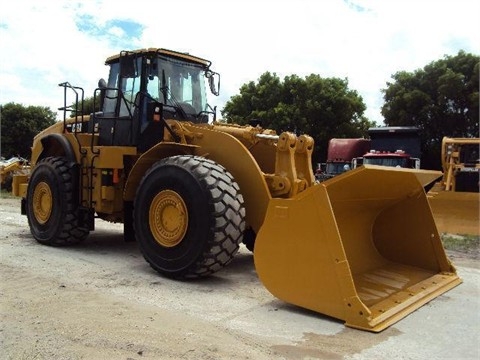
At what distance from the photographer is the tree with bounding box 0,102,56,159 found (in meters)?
38.6

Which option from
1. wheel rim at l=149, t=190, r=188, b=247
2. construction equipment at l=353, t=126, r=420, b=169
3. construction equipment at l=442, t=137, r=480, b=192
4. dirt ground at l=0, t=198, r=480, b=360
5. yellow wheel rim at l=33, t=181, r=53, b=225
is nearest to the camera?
dirt ground at l=0, t=198, r=480, b=360

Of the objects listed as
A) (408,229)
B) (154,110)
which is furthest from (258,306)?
(154,110)

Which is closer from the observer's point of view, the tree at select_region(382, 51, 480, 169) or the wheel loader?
the wheel loader

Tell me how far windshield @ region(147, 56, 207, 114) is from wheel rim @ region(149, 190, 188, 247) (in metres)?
1.74

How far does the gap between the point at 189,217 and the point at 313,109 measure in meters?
19.4

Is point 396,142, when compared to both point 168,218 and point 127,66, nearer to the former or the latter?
point 127,66

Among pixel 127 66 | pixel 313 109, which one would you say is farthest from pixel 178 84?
pixel 313 109

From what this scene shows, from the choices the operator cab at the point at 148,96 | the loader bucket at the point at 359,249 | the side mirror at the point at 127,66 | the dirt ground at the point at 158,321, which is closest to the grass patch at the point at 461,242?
the dirt ground at the point at 158,321

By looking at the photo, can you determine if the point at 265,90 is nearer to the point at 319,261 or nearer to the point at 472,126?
the point at 472,126

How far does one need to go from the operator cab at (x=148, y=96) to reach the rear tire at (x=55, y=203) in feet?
2.36

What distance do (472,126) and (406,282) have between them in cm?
2128

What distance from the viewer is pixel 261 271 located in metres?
4.45

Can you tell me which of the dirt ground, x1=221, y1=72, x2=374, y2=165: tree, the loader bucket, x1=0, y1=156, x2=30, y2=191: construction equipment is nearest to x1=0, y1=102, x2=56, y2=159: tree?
x1=0, y1=156, x2=30, y2=191: construction equipment

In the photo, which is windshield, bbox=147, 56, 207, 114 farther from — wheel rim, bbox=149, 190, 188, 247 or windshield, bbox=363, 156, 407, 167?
windshield, bbox=363, 156, 407, 167
